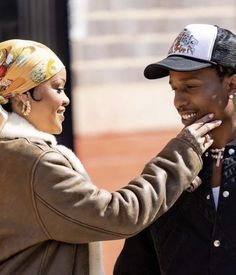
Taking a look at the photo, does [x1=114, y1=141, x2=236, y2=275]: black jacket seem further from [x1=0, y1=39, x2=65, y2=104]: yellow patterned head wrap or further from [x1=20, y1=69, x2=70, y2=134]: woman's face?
[x1=0, y1=39, x2=65, y2=104]: yellow patterned head wrap

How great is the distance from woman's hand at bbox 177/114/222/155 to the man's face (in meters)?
0.04

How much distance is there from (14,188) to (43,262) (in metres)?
0.25

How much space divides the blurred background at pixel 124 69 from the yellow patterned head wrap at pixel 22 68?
290 inches

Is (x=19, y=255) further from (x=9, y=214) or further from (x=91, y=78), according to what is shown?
(x=91, y=78)

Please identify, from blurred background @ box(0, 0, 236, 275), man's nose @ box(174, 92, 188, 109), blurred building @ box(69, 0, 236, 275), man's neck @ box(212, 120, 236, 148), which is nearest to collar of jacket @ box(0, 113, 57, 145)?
man's nose @ box(174, 92, 188, 109)

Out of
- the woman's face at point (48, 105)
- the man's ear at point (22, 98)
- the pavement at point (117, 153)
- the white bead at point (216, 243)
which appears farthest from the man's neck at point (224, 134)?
the pavement at point (117, 153)

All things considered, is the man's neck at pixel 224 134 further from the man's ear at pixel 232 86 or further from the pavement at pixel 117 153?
the pavement at pixel 117 153

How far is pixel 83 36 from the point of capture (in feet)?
36.6

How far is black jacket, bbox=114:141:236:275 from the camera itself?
337cm

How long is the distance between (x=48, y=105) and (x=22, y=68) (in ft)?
0.48

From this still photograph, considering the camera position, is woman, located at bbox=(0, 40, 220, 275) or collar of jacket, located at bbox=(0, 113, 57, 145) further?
collar of jacket, located at bbox=(0, 113, 57, 145)

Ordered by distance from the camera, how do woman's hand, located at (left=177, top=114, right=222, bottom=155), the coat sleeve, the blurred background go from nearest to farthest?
1. the coat sleeve
2. woman's hand, located at (left=177, top=114, right=222, bottom=155)
3. the blurred background

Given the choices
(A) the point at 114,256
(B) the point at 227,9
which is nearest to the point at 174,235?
(A) the point at 114,256

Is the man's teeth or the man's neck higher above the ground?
the man's teeth
